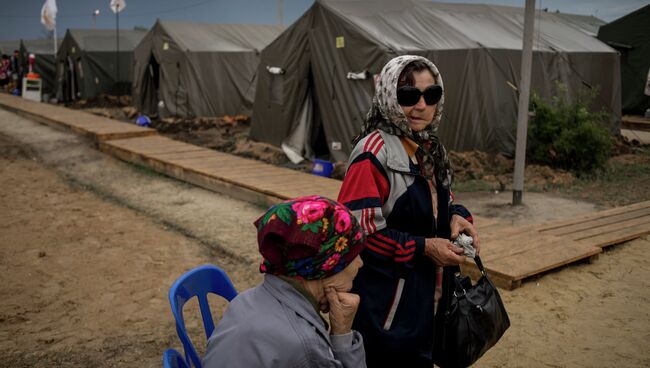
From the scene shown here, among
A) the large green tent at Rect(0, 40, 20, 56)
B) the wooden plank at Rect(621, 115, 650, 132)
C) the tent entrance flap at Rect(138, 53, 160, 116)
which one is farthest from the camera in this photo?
the large green tent at Rect(0, 40, 20, 56)

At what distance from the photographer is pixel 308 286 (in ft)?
5.96

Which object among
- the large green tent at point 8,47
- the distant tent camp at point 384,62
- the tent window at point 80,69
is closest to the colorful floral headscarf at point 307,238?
the distant tent camp at point 384,62

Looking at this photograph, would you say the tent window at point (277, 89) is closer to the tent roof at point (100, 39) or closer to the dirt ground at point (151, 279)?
the dirt ground at point (151, 279)

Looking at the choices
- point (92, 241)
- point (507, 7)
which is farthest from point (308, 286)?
point (507, 7)

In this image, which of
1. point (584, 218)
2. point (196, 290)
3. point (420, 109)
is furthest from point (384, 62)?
point (196, 290)

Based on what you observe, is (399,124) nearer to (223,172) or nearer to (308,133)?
(223,172)

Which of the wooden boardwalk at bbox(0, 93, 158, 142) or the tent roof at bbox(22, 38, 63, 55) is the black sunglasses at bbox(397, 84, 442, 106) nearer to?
the wooden boardwalk at bbox(0, 93, 158, 142)

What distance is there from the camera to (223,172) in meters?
8.59

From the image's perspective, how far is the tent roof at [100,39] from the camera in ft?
72.0

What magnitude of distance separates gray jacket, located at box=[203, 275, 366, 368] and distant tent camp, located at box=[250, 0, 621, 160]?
8.22m

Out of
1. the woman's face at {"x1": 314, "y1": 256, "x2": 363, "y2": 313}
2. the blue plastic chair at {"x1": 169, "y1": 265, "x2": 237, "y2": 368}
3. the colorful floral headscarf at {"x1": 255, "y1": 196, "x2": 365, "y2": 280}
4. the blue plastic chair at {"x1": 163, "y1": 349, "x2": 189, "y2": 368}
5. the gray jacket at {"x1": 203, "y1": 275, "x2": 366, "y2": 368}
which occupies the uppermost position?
the colorful floral headscarf at {"x1": 255, "y1": 196, "x2": 365, "y2": 280}

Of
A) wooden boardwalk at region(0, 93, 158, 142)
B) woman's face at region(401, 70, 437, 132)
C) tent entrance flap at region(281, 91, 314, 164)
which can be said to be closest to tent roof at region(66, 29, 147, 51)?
wooden boardwalk at region(0, 93, 158, 142)

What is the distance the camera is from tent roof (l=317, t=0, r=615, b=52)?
34.3 feet

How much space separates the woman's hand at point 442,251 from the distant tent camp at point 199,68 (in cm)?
1505
